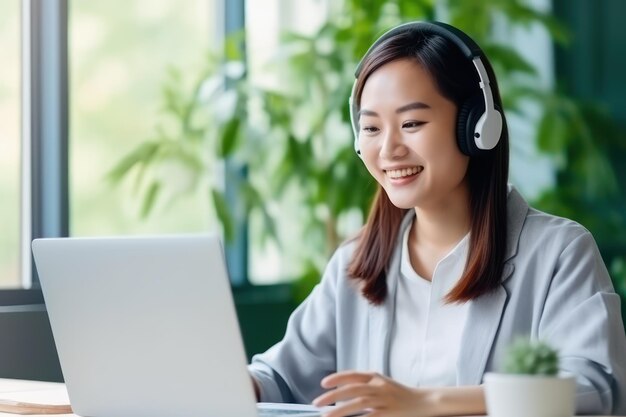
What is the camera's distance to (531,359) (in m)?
1.28

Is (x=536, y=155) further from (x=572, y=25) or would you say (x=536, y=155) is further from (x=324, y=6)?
(x=324, y=6)

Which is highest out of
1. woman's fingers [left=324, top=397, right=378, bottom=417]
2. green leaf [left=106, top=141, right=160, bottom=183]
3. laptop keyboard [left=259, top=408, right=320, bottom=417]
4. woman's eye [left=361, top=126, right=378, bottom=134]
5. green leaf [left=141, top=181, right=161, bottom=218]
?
woman's eye [left=361, top=126, right=378, bottom=134]

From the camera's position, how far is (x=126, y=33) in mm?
3309

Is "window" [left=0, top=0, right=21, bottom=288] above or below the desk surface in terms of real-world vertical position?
above

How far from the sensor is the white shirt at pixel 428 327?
187 cm

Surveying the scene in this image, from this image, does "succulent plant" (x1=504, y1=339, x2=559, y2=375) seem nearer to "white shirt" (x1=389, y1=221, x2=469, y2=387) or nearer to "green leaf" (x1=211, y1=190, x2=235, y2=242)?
"white shirt" (x1=389, y1=221, x2=469, y2=387)

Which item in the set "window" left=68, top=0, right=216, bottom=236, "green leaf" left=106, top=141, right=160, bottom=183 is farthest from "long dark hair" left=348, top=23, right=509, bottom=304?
"window" left=68, top=0, right=216, bottom=236

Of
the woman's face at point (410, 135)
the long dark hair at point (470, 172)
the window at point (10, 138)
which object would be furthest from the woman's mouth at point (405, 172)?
the window at point (10, 138)

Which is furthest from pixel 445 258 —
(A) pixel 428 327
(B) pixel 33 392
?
(B) pixel 33 392

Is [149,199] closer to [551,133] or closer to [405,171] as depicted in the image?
[405,171]

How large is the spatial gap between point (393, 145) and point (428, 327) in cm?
33

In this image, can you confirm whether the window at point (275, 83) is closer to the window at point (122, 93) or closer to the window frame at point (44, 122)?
the window at point (122, 93)

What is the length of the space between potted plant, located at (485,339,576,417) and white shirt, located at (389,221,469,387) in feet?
1.81

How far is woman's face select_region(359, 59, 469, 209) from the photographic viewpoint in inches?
72.2
